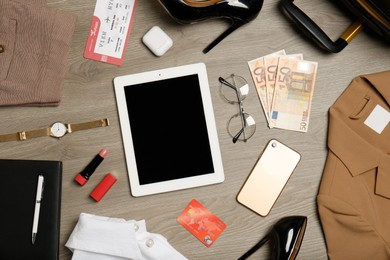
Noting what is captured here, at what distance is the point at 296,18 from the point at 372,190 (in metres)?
0.42

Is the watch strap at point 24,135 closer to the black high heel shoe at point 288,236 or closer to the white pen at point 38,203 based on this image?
the white pen at point 38,203

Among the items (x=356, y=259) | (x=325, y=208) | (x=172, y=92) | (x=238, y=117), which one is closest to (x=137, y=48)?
(x=172, y=92)

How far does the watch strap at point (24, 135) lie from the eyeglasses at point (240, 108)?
40 cm

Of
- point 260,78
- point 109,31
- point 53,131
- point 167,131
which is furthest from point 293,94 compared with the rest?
point 53,131

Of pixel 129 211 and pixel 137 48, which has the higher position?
pixel 137 48

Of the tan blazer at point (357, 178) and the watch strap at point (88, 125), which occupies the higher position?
the tan blazer at point (357, 178)

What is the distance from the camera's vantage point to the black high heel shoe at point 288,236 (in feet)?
2.87

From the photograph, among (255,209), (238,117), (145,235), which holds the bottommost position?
(145,235)

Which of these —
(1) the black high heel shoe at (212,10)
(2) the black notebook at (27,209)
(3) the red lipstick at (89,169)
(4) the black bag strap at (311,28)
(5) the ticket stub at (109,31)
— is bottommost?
(2) the black notebook at (27,209)

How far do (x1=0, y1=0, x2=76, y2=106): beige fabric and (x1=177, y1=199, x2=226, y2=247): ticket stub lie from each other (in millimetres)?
377

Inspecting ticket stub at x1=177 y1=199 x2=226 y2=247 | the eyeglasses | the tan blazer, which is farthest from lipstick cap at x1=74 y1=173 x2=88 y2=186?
the tan blazer

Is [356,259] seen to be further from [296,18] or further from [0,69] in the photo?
[0,69]

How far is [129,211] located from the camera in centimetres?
92

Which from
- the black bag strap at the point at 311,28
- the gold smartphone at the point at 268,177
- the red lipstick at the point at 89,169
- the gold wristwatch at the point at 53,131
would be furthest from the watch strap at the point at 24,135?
the black bag strap at the point at 311,28
